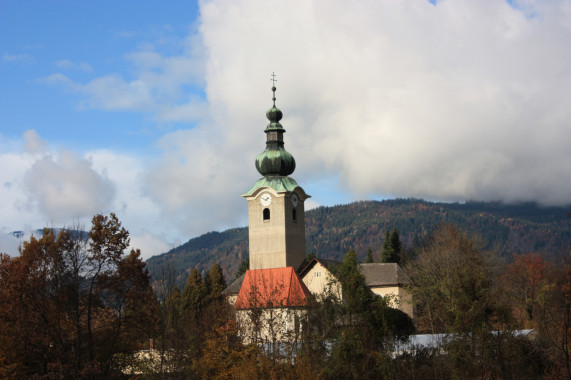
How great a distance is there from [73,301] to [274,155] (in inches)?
1426

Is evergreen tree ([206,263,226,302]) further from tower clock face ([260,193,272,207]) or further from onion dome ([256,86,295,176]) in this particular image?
onion dome ([256,86,295,176])

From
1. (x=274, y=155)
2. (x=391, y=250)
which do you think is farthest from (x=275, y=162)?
(x=391, y=250)

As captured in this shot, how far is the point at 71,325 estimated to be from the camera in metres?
28.8

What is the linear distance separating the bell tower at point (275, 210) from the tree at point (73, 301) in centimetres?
3120

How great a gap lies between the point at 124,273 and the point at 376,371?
37.6 ft

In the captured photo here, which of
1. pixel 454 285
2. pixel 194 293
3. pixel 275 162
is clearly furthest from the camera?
pixel 194 293

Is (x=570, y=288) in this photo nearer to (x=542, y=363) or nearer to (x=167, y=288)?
(x=542, y=363)

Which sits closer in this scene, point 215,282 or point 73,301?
point 73,301

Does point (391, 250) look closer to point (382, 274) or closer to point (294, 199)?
point (382, 274)

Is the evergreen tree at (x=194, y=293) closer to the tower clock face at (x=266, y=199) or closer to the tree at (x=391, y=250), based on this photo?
the tower clock face at (x=266, y=199)

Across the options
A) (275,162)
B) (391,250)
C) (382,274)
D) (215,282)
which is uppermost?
(275,162)

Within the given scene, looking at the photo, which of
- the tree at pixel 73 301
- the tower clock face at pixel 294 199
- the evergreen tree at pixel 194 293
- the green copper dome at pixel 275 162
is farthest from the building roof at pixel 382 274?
the tree at pixel 73 301

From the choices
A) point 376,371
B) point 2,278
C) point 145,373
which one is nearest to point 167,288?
point 145,373

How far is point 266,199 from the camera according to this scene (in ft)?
204
